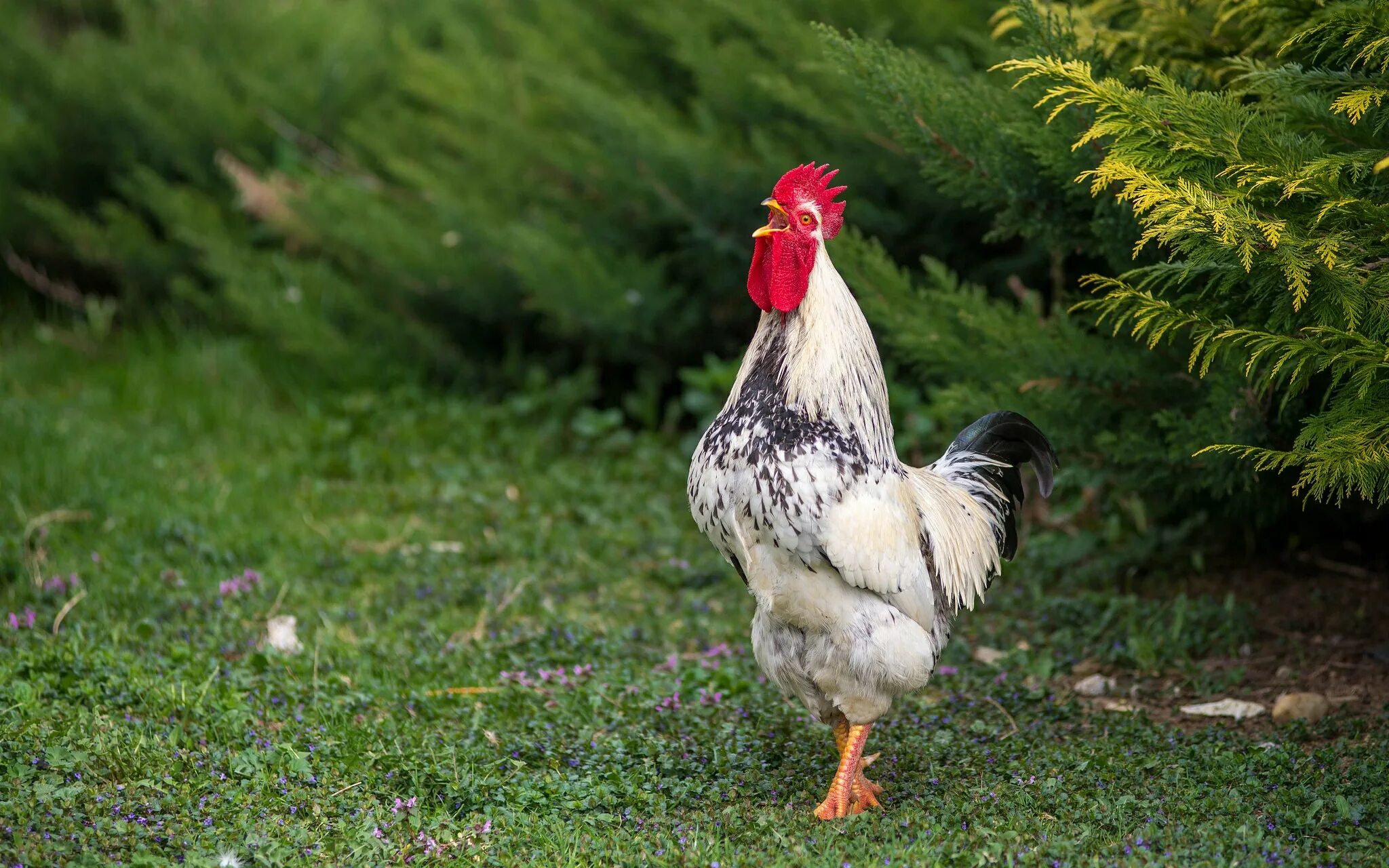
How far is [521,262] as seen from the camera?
6.96 meters

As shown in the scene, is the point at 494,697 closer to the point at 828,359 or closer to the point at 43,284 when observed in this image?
the point at 828,359

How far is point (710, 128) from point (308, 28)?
392 cm

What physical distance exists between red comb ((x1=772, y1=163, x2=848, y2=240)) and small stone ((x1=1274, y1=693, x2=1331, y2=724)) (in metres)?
2.23

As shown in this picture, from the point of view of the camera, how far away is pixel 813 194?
370 centimetres

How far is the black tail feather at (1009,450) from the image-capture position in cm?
427

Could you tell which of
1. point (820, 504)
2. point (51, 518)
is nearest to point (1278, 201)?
point (820, 504)

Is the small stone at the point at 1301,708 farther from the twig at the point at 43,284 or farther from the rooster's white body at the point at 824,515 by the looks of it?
the twig at the point at 43,284

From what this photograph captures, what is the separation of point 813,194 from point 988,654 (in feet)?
7.37

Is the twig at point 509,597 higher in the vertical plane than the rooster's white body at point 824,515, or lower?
lower

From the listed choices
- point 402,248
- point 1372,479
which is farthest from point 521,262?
point 1372,479

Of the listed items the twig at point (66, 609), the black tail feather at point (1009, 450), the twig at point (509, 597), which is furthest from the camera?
the twig at point (509, 597)

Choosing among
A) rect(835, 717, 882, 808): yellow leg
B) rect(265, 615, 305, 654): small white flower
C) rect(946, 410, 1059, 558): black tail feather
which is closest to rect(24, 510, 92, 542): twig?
rect(265, 615, 305, 654): small white flower

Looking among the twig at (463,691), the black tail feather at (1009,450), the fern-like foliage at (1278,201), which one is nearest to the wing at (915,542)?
the black tail feather at (1009,450)

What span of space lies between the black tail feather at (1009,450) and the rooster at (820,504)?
505 millimetres
